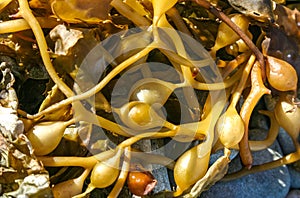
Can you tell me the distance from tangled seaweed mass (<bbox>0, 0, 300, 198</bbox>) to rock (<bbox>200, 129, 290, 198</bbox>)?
14 centimetres

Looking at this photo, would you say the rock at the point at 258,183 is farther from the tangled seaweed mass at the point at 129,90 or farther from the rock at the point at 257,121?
the tangled seaweed mass at the point at 129,90

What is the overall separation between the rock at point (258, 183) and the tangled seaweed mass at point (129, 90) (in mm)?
142

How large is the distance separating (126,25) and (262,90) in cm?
22

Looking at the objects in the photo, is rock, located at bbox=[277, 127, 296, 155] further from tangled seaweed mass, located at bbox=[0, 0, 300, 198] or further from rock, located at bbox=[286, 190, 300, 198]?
tangled seaweed mass, located at bbox=[0, 0, 300, 198]

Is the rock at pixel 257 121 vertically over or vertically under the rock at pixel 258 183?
over

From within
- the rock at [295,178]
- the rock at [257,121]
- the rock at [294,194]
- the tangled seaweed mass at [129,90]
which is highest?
the tangled seaweed mass at [129,90]

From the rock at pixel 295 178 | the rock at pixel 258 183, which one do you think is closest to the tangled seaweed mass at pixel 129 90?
the rock at pixel 258 183

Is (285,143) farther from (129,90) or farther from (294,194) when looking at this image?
(129,90)

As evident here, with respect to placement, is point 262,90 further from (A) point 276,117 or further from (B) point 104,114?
(B) point 104,114

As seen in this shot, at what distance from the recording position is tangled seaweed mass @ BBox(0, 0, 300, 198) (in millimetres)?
752

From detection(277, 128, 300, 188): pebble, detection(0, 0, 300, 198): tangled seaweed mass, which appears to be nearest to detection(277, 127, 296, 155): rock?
detection(277, 128, 300, 188): pebble

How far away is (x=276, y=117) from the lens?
0.89 meters

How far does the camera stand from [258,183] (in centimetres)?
102

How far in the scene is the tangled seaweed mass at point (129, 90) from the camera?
75 centimetres
